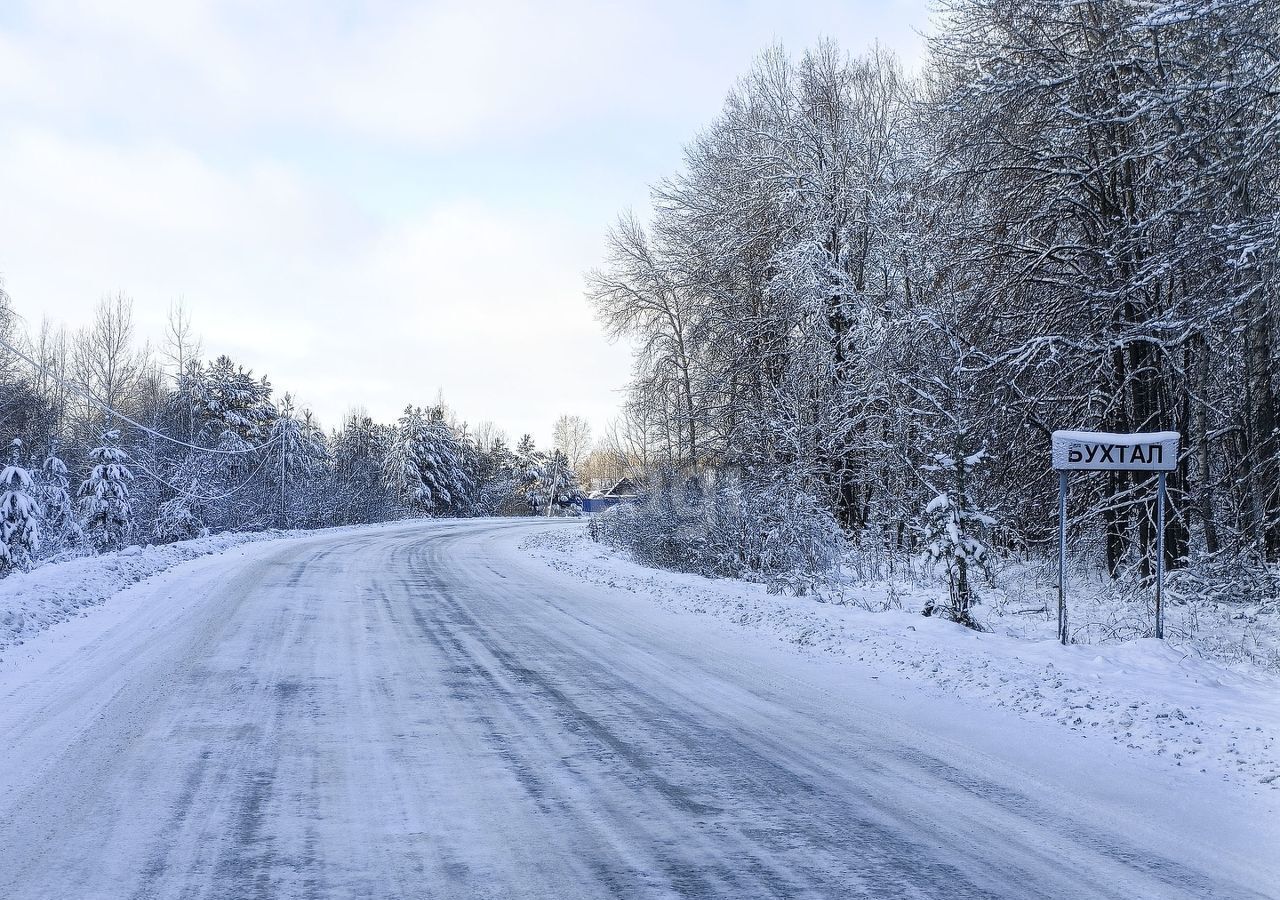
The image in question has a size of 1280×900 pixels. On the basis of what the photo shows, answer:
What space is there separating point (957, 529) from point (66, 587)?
42.3 feet

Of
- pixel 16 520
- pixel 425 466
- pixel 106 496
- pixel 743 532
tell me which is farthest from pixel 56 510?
pixel 425 466

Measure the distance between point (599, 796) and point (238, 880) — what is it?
179cm

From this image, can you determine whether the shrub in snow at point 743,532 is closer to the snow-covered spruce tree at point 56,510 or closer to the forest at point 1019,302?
the forest at point 1019,302

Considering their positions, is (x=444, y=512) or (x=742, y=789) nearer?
(x=742, y=789)

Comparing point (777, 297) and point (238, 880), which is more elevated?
point (777, 297)

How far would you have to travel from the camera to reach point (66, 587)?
1289cm

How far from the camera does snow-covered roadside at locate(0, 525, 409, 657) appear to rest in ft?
32.8

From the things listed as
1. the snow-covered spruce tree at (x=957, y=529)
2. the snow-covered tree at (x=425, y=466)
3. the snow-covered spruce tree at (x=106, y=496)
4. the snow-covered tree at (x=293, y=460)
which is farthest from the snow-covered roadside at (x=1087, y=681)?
the snow-covered tree at (x=425, y=466)

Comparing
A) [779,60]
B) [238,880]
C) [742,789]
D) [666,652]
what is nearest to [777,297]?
[779,60]

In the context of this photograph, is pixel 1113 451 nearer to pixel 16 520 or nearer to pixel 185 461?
pixel 16 520

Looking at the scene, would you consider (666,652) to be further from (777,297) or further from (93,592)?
(777,297)

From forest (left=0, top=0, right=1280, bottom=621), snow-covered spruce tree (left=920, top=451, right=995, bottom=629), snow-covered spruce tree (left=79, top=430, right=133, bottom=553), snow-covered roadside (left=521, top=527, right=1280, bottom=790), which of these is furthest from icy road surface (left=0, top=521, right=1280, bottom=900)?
snow-covered spruce tree (left=79, top=430, right=133, bottom=553)

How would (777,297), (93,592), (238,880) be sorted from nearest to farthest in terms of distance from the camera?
(238,880), (93,592), (777,297)

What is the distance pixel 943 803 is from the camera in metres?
4.57
